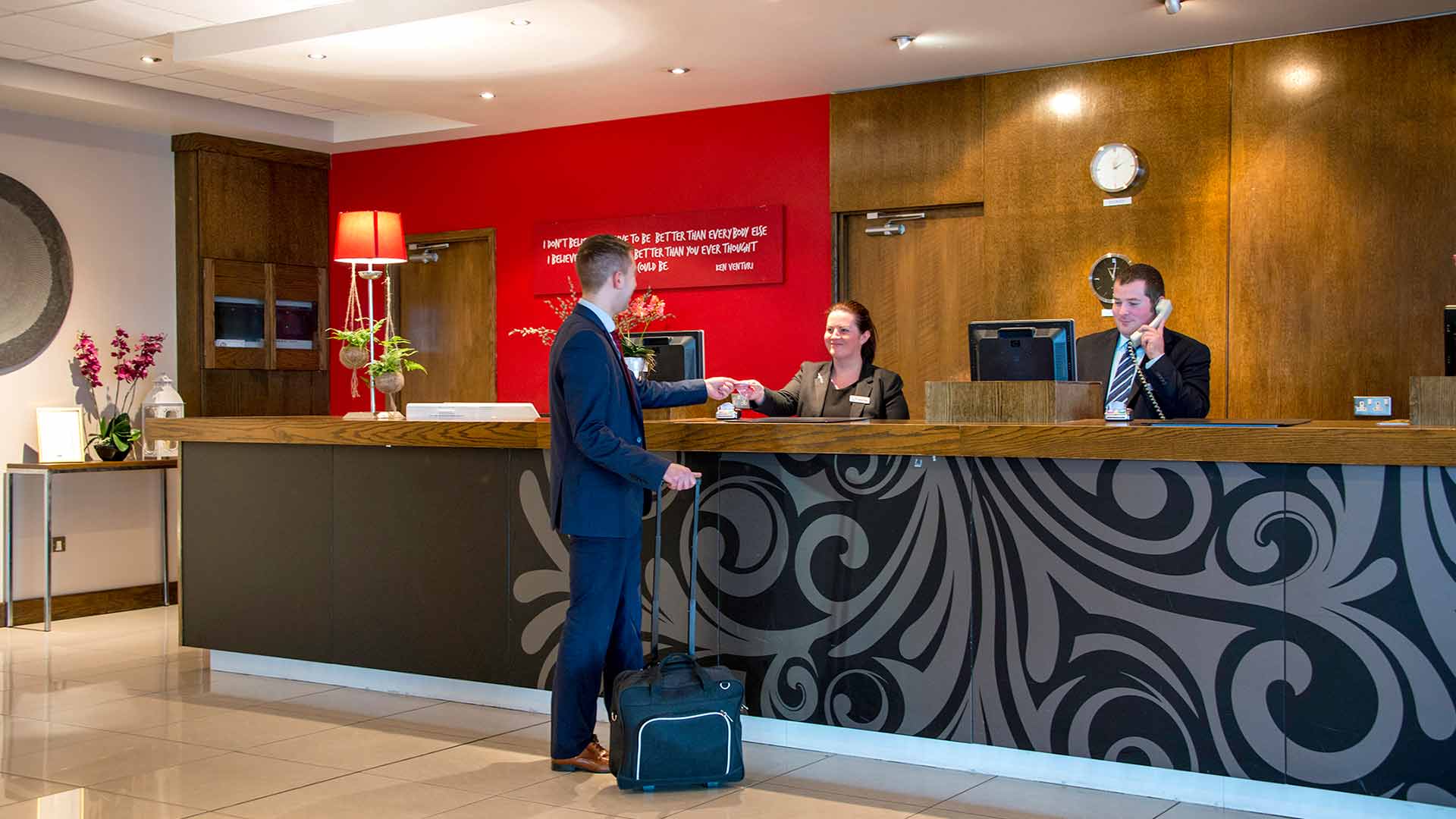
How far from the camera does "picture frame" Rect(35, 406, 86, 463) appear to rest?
759cm

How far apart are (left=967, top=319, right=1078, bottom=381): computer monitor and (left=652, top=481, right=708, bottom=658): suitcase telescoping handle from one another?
1.09 m

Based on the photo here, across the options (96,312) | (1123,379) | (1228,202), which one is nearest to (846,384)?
(1123,379)

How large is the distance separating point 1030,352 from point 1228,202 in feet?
7.95

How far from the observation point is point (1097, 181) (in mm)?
6492

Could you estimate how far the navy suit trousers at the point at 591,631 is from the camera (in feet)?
13.5

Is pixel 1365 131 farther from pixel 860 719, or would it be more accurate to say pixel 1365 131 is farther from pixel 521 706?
pixel 521 706

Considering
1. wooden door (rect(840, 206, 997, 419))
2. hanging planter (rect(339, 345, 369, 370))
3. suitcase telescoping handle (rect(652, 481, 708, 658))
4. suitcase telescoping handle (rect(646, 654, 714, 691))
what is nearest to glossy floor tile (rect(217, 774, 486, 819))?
suitcase telescoping handle (rect(646, 654, 714, 691))

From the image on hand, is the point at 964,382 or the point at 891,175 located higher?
the point at 891,175

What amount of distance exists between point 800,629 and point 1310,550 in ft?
5.28

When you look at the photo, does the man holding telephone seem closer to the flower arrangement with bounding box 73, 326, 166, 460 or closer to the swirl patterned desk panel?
the swirl patterned desk panel

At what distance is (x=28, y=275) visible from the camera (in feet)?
25.2

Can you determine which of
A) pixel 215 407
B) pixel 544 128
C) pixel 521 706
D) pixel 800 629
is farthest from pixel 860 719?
pixel 215 407

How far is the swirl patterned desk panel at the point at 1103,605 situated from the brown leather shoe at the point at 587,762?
1.80 ft

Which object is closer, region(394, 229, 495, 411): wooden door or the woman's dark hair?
the woman's dark hair
